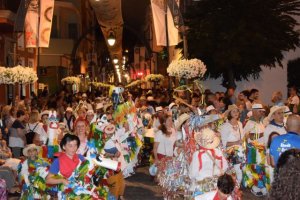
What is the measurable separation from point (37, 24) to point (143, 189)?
988cm

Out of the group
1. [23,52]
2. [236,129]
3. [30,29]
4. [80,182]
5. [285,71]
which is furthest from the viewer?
[23,52]

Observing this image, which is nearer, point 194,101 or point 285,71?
point 194,101

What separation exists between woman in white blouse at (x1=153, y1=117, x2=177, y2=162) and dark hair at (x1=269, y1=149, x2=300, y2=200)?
282 inches

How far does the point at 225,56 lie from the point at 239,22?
52.3 inches

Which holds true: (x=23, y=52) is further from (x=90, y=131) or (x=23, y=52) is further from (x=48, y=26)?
(x=90, y=131)

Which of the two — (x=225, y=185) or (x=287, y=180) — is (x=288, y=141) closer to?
(x=225, y=185)

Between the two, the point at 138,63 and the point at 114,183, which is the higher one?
the point at 138,63

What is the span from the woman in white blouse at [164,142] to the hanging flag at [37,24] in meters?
9.33

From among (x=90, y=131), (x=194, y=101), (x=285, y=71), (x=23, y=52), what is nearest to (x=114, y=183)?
(x=90, y=131)

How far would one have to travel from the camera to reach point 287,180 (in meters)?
4.10

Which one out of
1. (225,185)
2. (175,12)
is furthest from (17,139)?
(225,185)

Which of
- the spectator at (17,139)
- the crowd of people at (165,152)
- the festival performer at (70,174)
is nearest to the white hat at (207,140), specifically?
the crowd of people at (165,152)

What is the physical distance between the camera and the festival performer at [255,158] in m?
11.2

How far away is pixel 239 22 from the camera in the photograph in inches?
832
